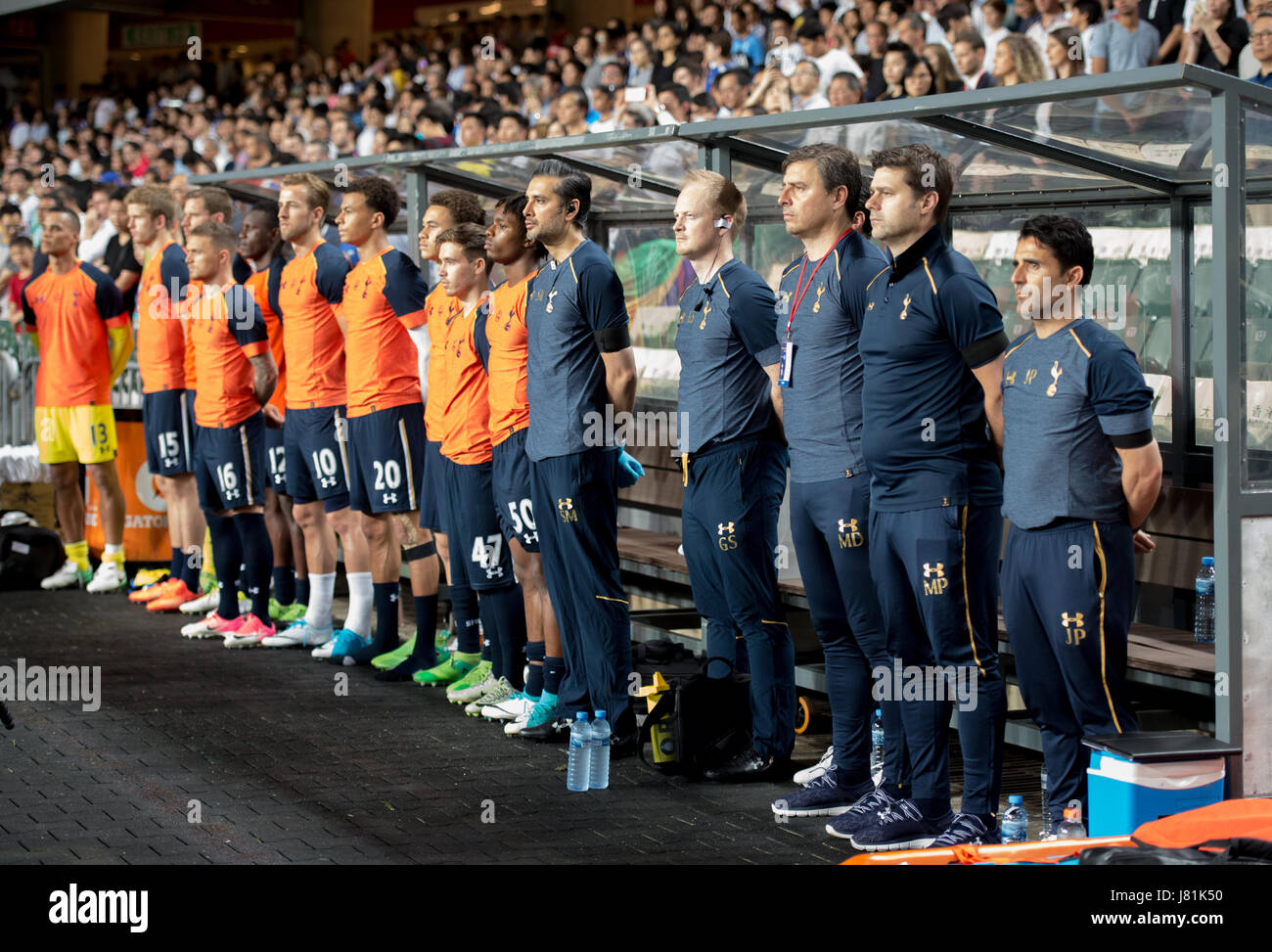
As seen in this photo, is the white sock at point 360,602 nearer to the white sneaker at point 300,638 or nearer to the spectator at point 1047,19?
the white sneaker at point 300,638

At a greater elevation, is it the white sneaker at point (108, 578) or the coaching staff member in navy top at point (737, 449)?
the coaching staff member in navy top at point (737, 449)

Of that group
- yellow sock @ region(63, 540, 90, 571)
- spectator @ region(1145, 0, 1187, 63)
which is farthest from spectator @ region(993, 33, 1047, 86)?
yellow sock @ region(63, 540, 90, 571)

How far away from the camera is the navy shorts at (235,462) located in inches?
358

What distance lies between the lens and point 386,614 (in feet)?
27.9

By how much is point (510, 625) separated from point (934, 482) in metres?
2.88

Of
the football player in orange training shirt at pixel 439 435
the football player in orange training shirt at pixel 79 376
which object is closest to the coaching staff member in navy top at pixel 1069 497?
the football player in orange training shirt at pixel 439 435

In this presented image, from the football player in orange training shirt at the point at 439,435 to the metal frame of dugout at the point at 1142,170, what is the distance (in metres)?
0.65

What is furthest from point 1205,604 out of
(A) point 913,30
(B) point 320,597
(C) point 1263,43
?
(A) point 913,30

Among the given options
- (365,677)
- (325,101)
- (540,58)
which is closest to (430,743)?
(365,677)

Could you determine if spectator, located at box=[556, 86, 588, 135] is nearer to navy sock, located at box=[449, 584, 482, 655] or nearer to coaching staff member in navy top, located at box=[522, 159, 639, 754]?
navy sock, located at box=[449, 584, 482, 655]

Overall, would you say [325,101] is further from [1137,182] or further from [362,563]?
[1137,182]

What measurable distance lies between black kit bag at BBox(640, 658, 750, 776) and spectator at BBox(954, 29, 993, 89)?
5.78 m

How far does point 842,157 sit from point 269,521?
4.95 meters
